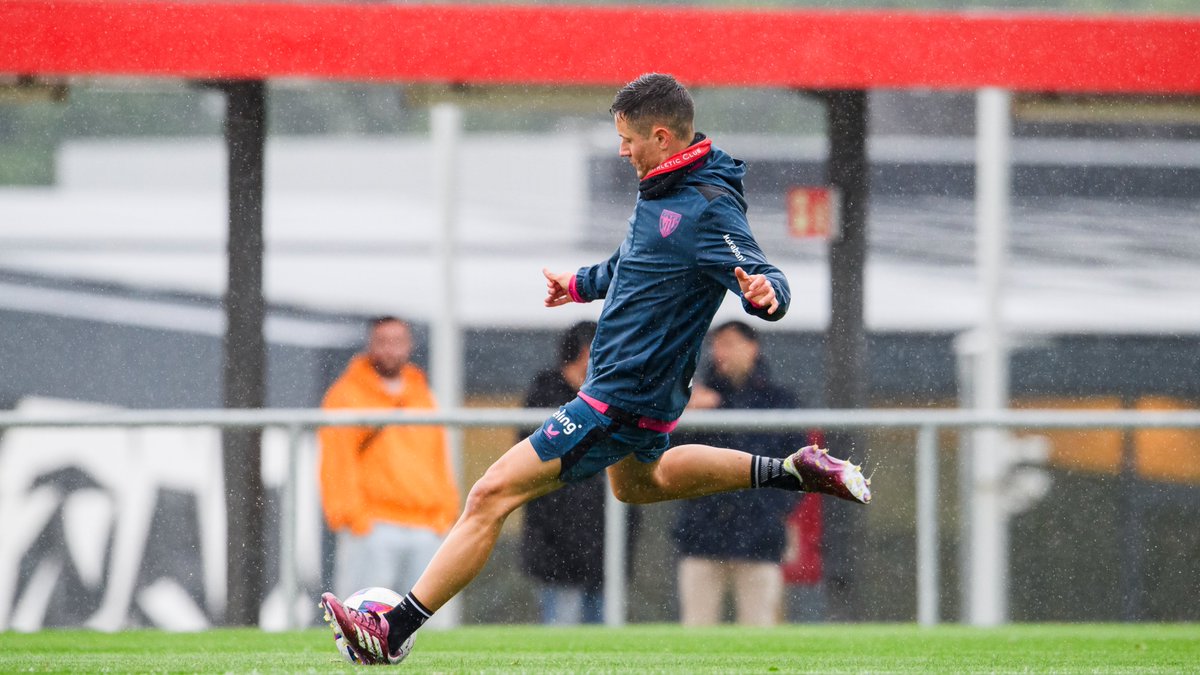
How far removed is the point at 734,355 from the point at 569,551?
1.30m

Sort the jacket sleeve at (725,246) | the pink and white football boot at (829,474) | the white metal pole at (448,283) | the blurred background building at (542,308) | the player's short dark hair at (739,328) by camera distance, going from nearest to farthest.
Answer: the jacket sleeve at (725,246), the pink and white football boot at (829,474), the blurred background building at (542,308), the player's short dark hair at (739,328), the white metal pole at (448,283)

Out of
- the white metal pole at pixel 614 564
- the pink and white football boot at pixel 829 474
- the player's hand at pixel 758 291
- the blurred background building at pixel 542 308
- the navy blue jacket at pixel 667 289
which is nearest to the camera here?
the player's hand at pixel 758 291

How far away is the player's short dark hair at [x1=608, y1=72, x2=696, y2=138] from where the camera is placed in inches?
219

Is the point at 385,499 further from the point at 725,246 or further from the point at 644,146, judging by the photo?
the point at 725,246

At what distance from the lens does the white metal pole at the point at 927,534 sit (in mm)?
8578

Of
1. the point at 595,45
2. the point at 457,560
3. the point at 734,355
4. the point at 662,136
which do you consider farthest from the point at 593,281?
the point at 595,45

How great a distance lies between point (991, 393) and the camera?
36.4 ft

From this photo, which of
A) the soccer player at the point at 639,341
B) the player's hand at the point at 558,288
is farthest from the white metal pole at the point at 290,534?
the soccer player at the point at 639,341

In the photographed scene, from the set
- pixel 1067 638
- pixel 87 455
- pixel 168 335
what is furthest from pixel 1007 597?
pixel 168 335

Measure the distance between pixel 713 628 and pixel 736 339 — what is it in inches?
59.5

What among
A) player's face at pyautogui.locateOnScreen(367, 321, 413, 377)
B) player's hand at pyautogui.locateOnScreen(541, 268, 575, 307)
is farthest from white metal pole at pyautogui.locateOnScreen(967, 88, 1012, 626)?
player's hand at pyautogui.locateOnScreen(541, 268, 575, 307)

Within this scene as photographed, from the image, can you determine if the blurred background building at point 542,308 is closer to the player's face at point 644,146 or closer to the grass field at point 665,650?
the grass field at point 665,650

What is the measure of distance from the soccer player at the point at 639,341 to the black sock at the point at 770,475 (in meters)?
0.43

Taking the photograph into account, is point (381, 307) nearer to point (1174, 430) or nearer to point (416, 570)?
point (416, 570)
